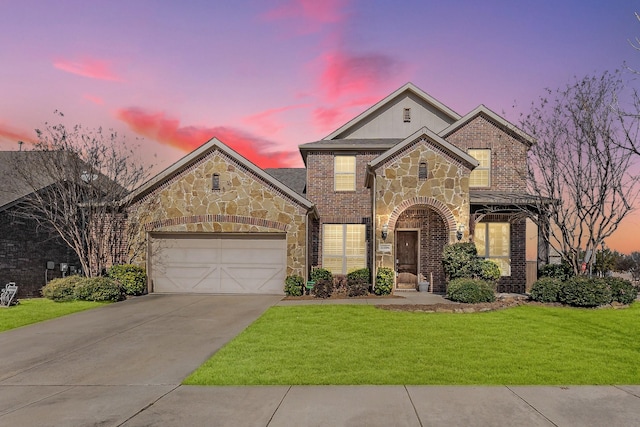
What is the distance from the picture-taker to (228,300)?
16.6 m

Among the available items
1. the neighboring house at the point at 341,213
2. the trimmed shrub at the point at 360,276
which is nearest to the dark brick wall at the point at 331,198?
the neighboring house at the point at 341,213

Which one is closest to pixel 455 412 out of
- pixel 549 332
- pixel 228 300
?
pixel 549 332

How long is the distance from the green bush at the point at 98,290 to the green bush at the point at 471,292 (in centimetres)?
1232

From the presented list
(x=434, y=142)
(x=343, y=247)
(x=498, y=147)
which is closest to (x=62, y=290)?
(x=343, y=247)

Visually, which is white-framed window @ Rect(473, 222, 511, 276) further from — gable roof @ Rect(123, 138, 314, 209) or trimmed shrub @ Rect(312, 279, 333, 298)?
gable roof @ Rect(123, 138, 314, 209)

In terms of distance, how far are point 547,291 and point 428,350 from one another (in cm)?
875

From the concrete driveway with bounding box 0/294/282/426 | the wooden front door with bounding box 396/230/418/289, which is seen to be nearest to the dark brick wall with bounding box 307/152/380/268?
the wooden front door with bounding box 396/230/418/289

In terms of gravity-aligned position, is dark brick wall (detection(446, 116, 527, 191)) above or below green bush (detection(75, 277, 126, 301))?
above

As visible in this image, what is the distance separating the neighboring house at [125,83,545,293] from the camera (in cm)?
1770

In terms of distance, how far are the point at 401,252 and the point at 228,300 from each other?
803 centimetres

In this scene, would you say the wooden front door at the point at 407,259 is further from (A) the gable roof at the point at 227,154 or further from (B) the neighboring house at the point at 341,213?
(A) the gable roof at the point at 227,154

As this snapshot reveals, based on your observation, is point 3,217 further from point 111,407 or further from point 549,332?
point 549,332

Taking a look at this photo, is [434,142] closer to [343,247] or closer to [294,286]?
[343,247]

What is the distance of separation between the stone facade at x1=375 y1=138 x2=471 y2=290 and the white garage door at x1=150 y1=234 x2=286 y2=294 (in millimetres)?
4481
